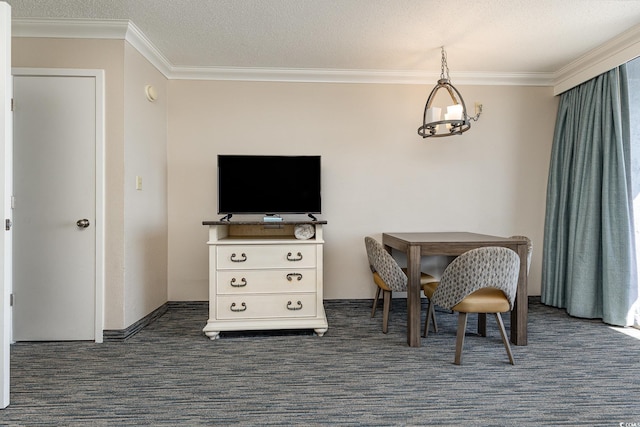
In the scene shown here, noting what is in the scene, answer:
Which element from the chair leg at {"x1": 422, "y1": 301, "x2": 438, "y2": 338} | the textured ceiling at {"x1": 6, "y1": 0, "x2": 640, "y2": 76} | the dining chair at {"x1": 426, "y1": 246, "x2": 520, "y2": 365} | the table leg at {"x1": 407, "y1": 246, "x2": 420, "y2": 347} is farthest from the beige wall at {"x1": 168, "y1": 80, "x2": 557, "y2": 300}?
the dining chair at {"x1": 426, "y1": 246, "x2": 520, "y2": 365}

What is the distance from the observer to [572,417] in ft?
5.34

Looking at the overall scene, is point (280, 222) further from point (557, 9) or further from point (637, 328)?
point (637, 328)

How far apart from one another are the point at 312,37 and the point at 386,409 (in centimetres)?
272

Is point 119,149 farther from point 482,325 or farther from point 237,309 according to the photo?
point 482,325

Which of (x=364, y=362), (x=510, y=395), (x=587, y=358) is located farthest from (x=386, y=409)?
(x=587, y=358)

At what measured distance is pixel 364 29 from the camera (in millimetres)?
2652

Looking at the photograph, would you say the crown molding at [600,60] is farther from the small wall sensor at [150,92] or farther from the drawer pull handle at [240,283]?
the small wall sensor at [150,92]

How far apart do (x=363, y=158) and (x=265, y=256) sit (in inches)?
59.8

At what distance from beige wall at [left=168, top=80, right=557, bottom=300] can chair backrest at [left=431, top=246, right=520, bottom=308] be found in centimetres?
139

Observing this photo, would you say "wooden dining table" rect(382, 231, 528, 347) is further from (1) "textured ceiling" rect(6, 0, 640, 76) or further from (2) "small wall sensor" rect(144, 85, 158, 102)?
(2) "small wall sensor" rect(144, 85, 158, 102)

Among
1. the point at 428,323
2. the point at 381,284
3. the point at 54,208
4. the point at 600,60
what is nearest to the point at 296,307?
the point at 381,284

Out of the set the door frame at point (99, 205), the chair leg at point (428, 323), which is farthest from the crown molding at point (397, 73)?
the chair leg at point (428, 323)

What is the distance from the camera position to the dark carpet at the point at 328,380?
1.64m

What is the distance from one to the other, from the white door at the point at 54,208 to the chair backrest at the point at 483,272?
8.67 ft
